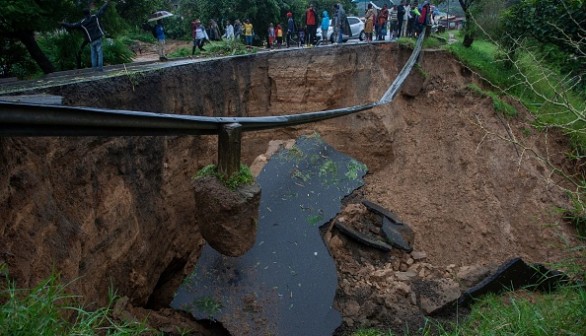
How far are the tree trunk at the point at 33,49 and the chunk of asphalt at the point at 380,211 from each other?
21.2 feet

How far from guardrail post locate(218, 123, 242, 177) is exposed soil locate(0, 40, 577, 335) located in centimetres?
128

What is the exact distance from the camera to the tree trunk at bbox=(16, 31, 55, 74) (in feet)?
25.3

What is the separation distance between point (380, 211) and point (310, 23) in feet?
26.4

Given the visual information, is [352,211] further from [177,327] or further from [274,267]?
[177,327]

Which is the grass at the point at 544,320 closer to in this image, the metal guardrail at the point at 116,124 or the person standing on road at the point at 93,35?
the metal guardrail at the point at 116,124

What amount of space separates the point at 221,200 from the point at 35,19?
6.32 meters

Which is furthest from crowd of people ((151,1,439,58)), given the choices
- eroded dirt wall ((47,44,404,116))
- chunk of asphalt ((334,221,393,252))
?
chunk of asphalt ((334,221,393,252))

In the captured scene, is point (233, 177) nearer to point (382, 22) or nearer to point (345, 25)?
point (345, 25)

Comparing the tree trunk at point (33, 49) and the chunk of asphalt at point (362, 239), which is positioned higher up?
the tree trunk at point (33, 49)

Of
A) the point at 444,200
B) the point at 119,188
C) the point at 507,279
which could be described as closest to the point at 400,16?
the point at 444,200

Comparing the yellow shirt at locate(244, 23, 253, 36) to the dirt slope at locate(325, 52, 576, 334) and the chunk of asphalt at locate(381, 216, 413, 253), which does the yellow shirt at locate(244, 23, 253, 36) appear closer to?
the dirt slope at locate(325, 52, 576, 334)

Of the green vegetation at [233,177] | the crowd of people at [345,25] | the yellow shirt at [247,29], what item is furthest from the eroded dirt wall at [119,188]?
the yellow shirt at [247,29]

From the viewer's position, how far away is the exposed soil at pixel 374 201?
3.17 meters

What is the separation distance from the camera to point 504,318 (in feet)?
9.23
